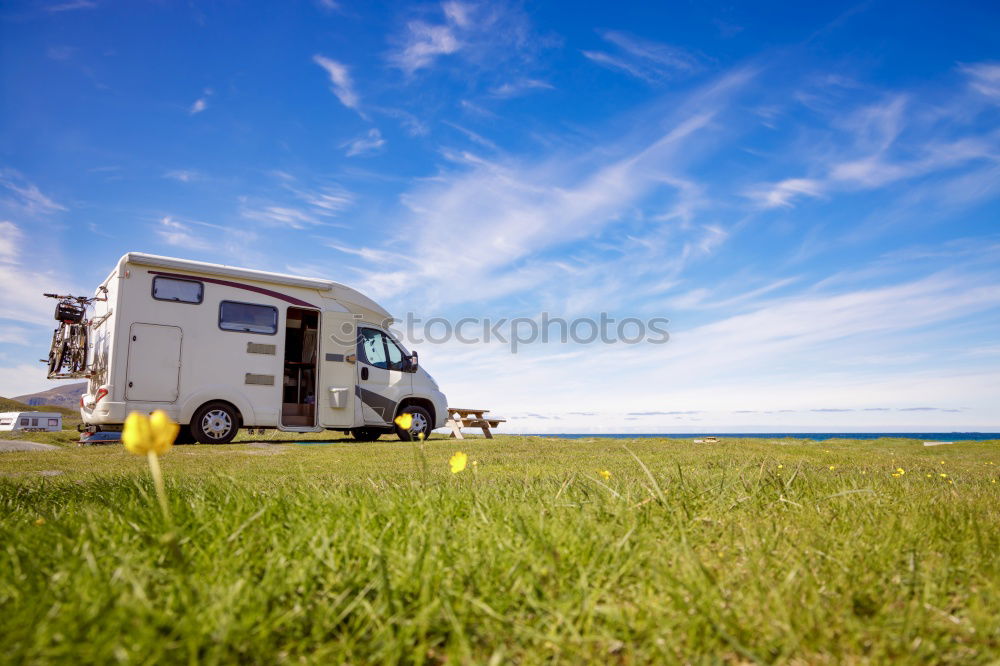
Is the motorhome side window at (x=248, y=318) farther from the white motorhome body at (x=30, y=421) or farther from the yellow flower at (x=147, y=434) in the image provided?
the yellow flower at (x=147, y=434)

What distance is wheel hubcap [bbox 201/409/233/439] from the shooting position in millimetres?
11125

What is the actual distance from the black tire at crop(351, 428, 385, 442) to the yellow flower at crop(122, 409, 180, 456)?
1237cm

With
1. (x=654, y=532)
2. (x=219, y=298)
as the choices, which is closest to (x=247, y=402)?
(x=219, y=298)

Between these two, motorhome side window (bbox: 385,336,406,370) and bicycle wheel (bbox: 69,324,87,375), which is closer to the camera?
bicycle wheel (bbox: 69,324,87,375)

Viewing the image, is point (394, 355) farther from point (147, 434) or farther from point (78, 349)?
point (147, 434)

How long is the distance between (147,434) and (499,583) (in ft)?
3.13

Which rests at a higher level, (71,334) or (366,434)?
(71,334)

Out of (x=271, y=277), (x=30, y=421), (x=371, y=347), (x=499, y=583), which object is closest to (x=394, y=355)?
(x=371, y=347)

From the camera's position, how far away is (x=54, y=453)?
9.02 m

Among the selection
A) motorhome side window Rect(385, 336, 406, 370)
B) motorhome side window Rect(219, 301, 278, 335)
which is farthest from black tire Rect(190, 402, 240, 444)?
motorhome side window Rect(385, 336, 406, 370)

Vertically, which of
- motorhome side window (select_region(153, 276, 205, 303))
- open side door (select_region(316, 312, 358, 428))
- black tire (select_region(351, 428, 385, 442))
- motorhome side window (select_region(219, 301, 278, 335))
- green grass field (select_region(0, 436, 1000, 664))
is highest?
motorhome side window (select_region(153, 276, 205, 303))

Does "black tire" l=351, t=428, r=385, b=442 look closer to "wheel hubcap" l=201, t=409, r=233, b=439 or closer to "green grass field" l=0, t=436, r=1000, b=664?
"wheel hubcap" l=201, t=409, r=233, b=439

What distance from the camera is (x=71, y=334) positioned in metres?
12.2

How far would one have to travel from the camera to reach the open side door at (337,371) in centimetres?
1245
